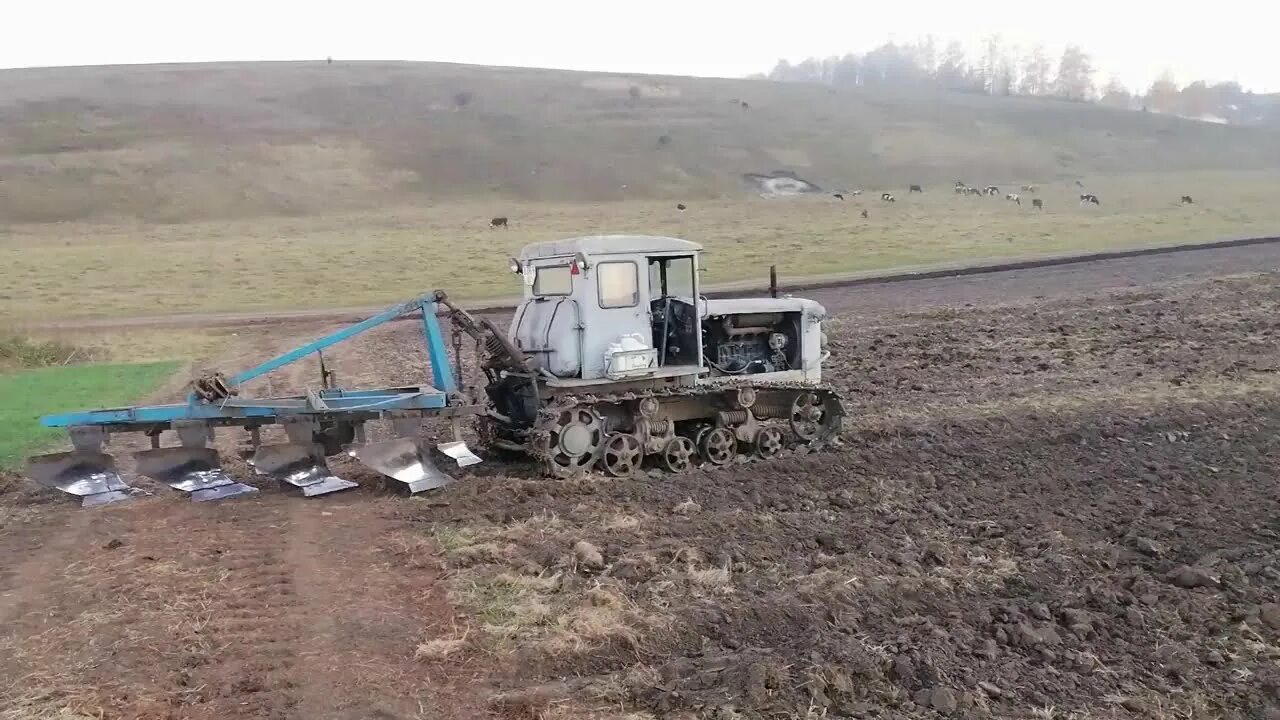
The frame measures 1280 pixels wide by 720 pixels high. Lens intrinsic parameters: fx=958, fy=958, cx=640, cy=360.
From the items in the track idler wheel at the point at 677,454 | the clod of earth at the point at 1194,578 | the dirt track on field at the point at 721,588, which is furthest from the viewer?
the track idler wheel at the point at 677,454

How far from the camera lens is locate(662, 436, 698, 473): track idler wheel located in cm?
1102

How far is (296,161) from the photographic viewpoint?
66312 mm

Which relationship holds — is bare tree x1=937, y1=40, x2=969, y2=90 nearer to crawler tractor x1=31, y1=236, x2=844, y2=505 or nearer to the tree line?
the tree line

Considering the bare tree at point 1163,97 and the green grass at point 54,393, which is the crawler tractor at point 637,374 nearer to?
the green grass at point 54,393

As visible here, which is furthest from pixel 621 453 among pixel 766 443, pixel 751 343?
pixel 751 343

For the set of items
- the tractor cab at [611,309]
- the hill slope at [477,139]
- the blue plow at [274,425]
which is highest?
the hill slope at [477,139]

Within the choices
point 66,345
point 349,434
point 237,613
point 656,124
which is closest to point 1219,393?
point 349,434

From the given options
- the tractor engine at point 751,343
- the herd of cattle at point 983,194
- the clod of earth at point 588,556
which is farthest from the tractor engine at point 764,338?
the herd of cattle at point 983,194

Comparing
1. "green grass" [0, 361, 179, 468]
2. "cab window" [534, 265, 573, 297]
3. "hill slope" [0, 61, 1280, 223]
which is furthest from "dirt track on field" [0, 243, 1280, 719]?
"hill slope" [0, 61, 1280, 223]

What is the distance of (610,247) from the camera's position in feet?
35.0

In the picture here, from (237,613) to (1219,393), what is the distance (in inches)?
516

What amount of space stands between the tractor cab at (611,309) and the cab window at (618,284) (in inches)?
0.4

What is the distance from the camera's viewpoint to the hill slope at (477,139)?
60.4 meters

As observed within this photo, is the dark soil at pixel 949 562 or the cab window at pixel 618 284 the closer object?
the dark soil at pixel 949 562
